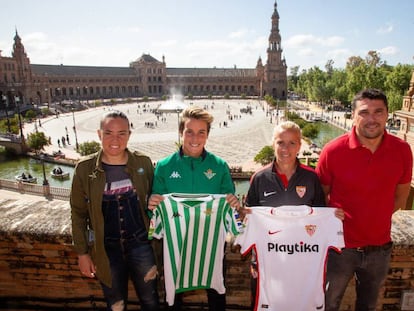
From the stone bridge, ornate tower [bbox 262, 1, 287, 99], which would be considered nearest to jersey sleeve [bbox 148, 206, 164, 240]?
the stone bridge

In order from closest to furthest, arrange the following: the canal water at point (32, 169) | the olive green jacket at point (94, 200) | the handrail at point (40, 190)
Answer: the olive green jacket at point (94, 200) < the handrail at point (40, 190) < the canal water at point (32, 169)

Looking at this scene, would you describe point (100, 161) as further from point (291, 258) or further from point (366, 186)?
point (366, 186)

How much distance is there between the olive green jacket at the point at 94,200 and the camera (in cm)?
287

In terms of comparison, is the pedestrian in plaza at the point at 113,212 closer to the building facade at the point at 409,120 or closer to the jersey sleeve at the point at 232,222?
the jersey sleeve at the point at 232,222

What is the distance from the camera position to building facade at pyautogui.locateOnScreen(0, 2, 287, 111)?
230 ft

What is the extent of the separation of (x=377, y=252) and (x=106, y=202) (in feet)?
8.15

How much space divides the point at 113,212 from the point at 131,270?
58cm

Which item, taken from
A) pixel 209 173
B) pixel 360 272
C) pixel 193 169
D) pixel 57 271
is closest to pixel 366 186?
pixel 360 272

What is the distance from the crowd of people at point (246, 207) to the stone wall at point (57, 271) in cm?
60

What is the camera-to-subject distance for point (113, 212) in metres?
2.94

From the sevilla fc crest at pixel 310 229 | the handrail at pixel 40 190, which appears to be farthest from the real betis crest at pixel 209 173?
the handrail at pixel 40 190

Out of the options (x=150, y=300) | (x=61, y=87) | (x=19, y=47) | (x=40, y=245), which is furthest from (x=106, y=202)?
(x=61, y=87)

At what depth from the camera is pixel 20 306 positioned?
3789mm

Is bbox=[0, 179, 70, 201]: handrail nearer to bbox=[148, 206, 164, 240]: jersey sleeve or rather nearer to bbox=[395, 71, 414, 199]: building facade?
bbox=[395, 71, 414, 199]: building facade
